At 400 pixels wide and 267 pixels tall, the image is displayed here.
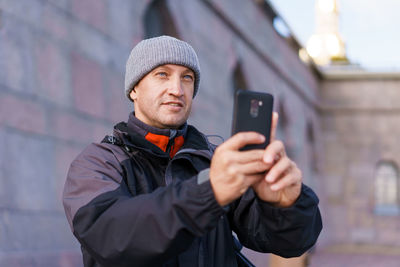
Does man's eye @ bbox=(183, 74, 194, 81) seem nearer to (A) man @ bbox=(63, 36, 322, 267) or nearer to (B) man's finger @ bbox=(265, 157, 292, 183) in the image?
(A) man @ bbox=(63, 36, 322, 267)

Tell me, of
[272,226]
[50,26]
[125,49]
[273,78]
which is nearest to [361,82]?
[273,78]

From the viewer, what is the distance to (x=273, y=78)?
44.9ft

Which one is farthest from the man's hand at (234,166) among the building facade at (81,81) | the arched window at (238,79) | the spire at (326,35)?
the spire at (326,35)

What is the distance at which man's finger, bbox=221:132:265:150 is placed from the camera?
1.42m

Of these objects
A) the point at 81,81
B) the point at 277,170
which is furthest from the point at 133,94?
the point at 81,81

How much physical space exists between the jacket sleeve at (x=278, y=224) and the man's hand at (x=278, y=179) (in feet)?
0.11

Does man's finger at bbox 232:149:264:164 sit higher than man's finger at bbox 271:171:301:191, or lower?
higher

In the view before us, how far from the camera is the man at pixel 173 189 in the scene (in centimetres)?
147

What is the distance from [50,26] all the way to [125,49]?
4.54ft

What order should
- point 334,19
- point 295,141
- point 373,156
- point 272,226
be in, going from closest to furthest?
point 272,226 → point 295,141 → point 373,156 → point 334,19

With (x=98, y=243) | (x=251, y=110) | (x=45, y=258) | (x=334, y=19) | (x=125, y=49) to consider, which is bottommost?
(x=45, y=258)

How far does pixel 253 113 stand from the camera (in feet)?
5.04

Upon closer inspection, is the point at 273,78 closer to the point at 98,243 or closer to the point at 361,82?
the point at 361,82

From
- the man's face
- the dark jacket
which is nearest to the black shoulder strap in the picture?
the dark jacket
